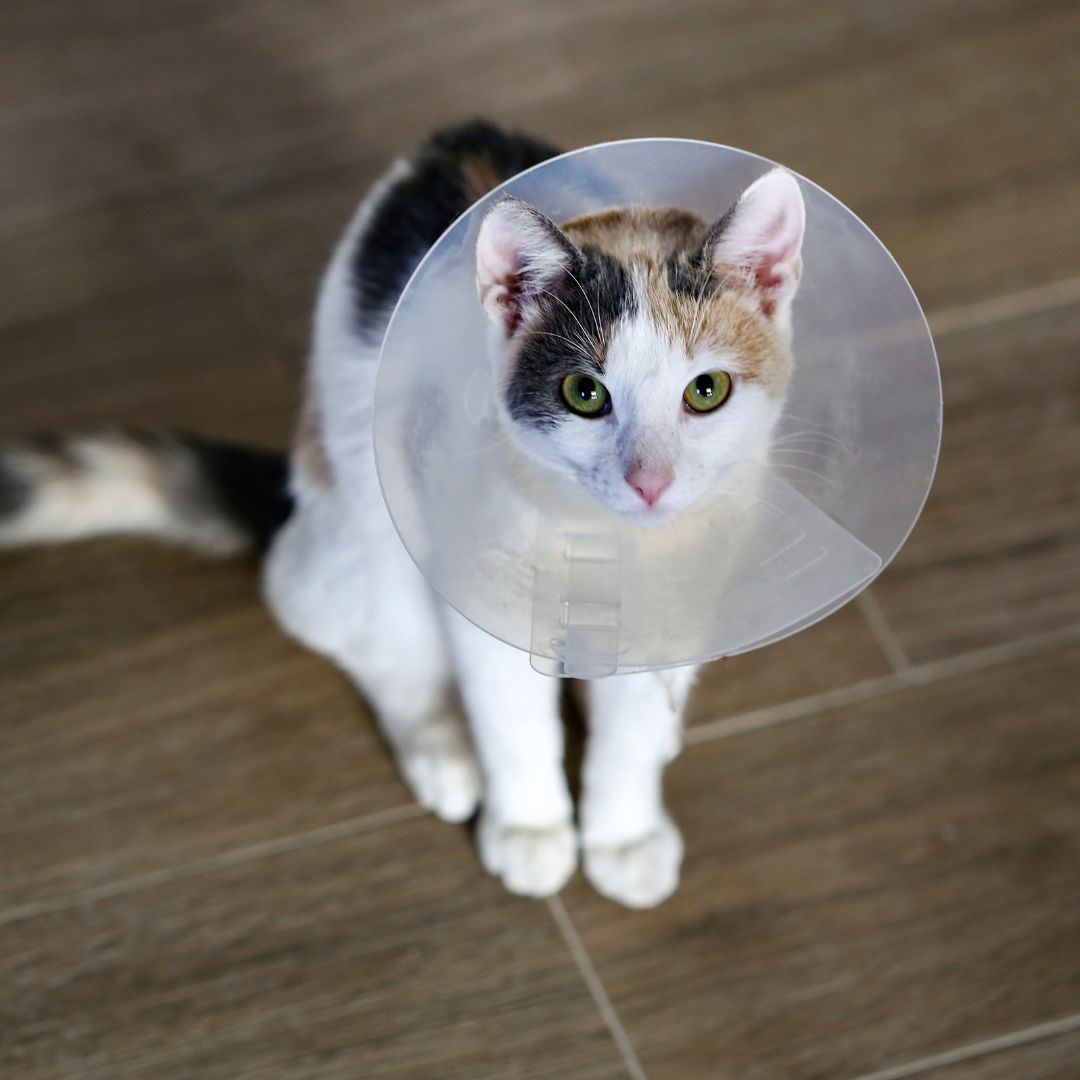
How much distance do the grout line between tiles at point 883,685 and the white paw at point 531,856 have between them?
0.19m

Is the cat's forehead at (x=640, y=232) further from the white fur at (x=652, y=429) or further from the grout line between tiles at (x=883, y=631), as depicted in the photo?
the grout line between tiles at (x=883, y=631)

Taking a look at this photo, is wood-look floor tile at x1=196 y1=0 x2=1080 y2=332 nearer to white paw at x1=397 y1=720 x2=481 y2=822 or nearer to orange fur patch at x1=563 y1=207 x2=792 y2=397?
white paw at x1=397 y1=720 x2=481 y2=822

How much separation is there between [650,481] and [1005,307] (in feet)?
3.12

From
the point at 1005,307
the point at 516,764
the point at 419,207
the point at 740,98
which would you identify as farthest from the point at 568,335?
the point at 740,98

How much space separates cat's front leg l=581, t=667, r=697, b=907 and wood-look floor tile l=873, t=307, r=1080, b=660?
1.08 feet

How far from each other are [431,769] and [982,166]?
1125 mm

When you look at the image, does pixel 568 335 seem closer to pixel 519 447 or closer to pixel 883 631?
pixel 519 447

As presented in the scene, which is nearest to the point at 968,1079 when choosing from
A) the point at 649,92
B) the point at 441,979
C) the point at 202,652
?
the point at 441,979

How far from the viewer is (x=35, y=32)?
192 centimetres

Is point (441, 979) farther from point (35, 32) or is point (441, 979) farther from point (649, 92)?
point (35, 32)

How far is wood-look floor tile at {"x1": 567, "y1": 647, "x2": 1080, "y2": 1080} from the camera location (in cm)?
111

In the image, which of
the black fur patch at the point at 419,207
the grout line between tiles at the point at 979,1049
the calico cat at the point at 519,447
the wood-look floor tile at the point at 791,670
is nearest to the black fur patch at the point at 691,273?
the calico cat at the point at 519,447

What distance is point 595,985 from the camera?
1142 millimetres

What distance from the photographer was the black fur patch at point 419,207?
41.0 inches
